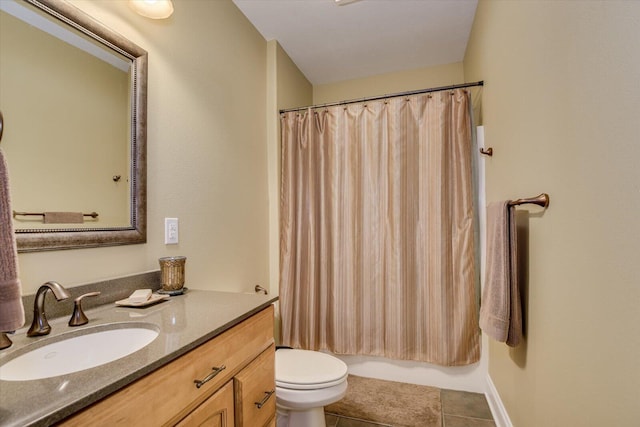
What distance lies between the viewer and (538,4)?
3.26ft

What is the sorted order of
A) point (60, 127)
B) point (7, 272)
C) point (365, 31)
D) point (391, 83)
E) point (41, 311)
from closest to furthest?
point (7, 272)
point (41, 311)
point (60, 127)
point (365, 31)
point (391, 83)

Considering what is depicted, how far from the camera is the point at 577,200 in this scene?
799 millimetres

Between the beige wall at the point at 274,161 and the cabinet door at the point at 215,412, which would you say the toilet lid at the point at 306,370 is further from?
the beige wall at the point at 274,161

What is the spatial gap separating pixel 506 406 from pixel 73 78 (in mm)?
2398

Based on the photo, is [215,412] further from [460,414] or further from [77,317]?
[460,414]

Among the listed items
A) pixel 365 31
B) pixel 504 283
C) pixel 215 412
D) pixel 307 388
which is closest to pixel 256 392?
pixel 215 412

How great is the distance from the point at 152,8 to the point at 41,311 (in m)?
1.18

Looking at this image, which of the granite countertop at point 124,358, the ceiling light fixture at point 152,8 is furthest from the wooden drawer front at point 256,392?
the ceiling light fixture at point 152,8

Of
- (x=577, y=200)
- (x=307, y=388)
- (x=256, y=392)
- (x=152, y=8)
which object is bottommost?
(x=307, y=388)

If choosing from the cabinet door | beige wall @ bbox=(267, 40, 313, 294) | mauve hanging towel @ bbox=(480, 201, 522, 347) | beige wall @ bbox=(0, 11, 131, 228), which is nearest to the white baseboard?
mauve hanging towel @ bbox=(480, 201, 522, 347)

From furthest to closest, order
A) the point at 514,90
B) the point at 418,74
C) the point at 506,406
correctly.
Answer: the point at 418,74 < the point at 506,406 < the point at 514,90

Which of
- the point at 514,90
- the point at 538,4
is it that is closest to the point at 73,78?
the point at 538,4

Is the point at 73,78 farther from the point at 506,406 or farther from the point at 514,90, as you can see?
the point at 506,406

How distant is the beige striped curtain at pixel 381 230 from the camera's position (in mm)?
1896
